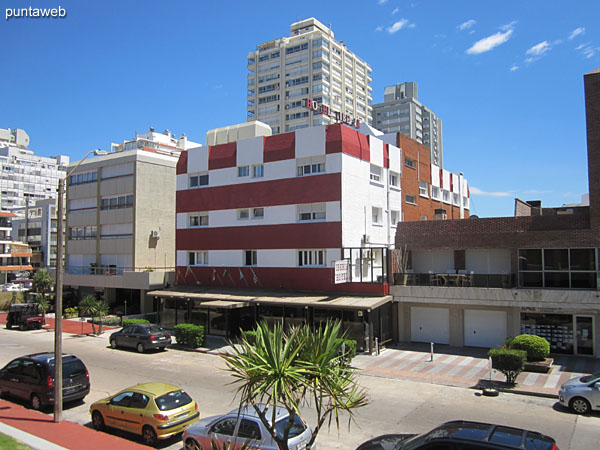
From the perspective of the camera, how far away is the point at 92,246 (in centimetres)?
4412

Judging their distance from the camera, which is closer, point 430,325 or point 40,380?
point 40,380

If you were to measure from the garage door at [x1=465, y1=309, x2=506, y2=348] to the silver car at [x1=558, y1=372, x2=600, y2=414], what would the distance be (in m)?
10.3

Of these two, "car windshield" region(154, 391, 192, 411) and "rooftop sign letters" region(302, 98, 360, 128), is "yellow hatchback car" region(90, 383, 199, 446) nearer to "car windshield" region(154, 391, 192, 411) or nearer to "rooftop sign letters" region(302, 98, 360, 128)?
"car windshield" region(154, 391, 192, 411)

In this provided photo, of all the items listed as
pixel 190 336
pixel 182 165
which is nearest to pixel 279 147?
pixel 182 165

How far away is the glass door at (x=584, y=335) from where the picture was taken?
→ 23.5m

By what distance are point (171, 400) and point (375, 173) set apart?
22.3 metres

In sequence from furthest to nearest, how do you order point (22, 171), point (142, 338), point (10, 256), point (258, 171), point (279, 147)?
point (22, 171), point (10, 256), point (258, 171), point (279, 147), point (142, 338)

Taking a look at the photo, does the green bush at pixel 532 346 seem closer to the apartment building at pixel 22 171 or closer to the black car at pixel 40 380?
the black car at pixel 40 380

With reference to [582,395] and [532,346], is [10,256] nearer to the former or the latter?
[532,346]

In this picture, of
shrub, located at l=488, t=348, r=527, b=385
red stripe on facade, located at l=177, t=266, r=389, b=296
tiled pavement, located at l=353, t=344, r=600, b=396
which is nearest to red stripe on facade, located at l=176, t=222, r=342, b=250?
red stripe on facade, located at l=177, t=266, r=389, b=296

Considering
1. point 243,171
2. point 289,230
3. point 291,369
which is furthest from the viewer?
point 243,171

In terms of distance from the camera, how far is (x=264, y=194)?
31.4 meters

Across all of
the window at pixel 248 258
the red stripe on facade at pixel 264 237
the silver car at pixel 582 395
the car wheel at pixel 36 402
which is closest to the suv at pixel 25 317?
the red stripe on facade at pixel 264 237

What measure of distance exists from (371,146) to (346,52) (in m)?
75.3
